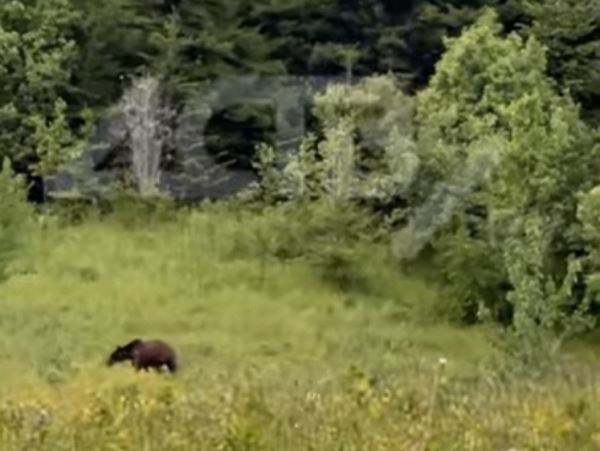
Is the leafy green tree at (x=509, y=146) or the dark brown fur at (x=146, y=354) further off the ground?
the leafy green tree at (x=509, y=146)

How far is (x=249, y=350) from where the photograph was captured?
24328 millimetres

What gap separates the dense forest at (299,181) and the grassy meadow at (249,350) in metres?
0.08

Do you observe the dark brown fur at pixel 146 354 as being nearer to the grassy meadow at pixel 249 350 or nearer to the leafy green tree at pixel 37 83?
the grassy meadow at pixel 249 350

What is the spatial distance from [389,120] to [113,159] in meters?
6.64

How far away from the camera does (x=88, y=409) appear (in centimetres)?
406

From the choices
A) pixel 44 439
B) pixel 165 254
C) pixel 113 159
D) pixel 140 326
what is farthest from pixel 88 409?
pixel 113 159

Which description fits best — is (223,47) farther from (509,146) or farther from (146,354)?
(146,354)

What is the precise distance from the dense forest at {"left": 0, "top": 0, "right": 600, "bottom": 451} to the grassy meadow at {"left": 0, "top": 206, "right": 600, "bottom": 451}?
0.08m

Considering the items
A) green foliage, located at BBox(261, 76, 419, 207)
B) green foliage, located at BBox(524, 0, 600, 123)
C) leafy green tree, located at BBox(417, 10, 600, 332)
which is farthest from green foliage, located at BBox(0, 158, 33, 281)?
green foliage, located at BBox(524, 0, 600, 123)

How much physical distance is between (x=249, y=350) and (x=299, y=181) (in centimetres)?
932

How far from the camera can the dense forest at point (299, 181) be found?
25297 millimetres

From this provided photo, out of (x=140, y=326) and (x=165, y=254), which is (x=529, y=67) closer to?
(x=165, y=254)

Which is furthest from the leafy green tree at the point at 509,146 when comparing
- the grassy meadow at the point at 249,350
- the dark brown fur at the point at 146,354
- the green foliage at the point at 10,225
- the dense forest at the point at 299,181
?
the green foliage at the point at 10,225

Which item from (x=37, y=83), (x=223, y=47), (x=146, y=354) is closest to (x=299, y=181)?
(x=223, y=47)
